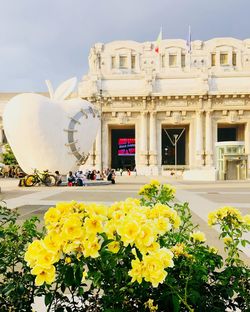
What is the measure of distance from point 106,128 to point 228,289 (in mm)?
62390

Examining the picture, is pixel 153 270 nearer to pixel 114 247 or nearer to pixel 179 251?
pixel 114 247

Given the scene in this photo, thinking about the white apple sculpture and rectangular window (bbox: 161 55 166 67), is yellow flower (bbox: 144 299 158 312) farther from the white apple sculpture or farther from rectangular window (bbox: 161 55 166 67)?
rectangular window (bbox: 161 55 166 67)

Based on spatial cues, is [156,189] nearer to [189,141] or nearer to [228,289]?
[228,289]

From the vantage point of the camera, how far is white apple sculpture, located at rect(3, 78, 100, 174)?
25.9 metres

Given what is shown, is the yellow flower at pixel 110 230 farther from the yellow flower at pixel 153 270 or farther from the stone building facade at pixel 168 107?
the stone building facade at pixel 168 107

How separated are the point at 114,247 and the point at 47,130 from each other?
24895 millimetres

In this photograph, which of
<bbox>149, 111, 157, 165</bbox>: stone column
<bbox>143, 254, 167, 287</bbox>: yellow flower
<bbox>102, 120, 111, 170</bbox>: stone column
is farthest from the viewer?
<bbox>102, 120, 111, 170</bbox>: stone column

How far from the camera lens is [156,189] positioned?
14.5ft

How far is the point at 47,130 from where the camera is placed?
26375mm

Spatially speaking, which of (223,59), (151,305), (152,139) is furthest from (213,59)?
(151,305)

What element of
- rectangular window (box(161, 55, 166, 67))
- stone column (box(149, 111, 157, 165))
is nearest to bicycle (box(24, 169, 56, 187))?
stone column (box(149, 111, 157, 165))

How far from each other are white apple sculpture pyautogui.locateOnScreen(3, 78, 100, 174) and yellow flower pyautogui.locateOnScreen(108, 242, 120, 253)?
24.5 m

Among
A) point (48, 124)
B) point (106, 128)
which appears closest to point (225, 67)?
point (106, 128)

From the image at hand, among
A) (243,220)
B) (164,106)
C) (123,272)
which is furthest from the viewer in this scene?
(164,106)
